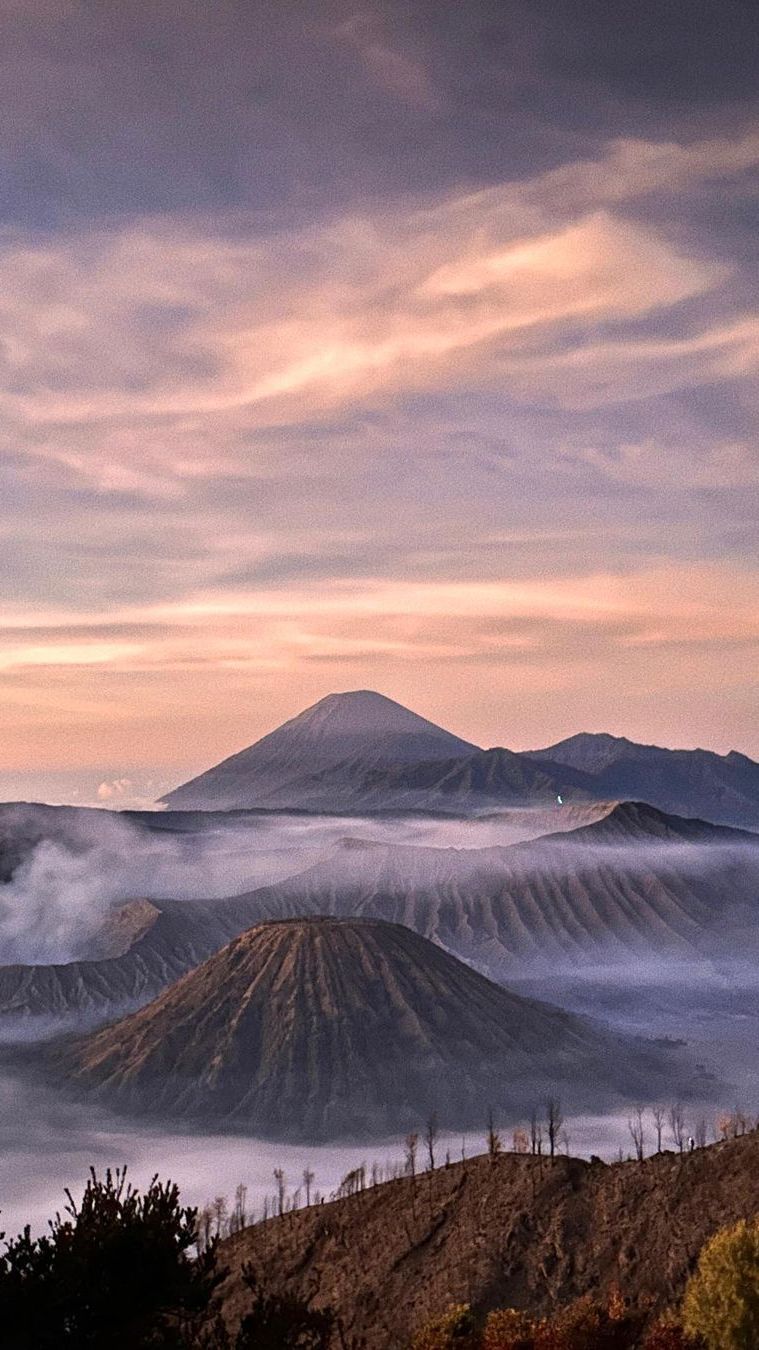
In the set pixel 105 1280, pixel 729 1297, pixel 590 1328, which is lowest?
pixel 590 1328

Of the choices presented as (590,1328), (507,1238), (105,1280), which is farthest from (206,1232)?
(105,1280)

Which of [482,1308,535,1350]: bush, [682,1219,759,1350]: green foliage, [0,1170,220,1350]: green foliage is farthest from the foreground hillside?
[0,1170,220,1350]: green foliage

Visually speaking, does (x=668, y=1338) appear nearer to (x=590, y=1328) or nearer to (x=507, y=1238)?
(x=590, y=1328)

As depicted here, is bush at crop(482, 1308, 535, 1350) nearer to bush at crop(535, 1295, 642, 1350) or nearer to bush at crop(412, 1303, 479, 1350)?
bush at crop(535, 1295, 642, 1350)

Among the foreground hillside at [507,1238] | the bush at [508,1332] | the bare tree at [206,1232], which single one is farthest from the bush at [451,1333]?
the bare tree at [206,1232]

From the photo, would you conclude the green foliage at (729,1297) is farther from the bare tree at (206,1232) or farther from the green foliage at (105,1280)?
the green foliage at (105,1280)

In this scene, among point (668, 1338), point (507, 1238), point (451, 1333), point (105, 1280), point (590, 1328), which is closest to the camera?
point (105, 1280)
